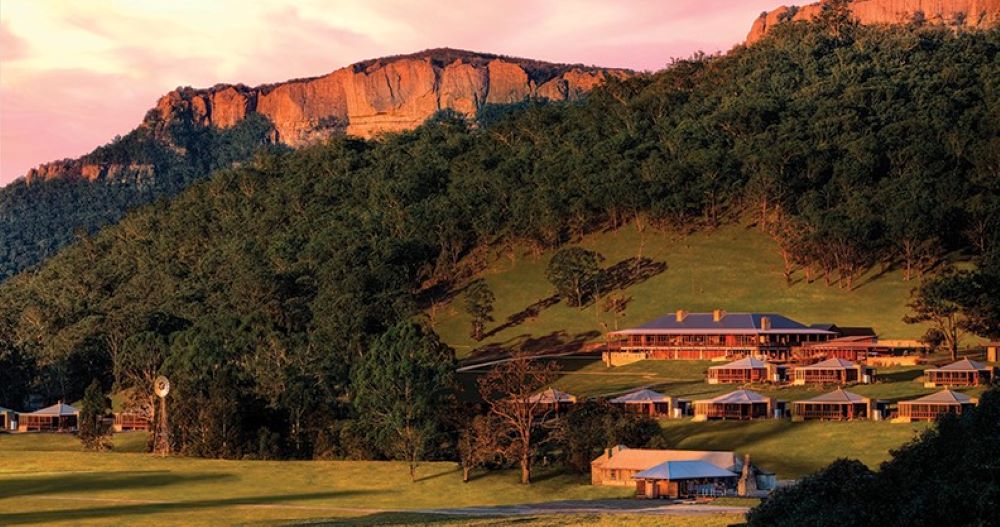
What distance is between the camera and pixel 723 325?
11519 centimetres

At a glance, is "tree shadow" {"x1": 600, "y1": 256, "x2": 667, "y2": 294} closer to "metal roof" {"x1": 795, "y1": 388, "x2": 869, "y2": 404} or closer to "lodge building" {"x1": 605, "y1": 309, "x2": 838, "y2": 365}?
"lodge building" {"x1": 605, "y1": 309, "x2": 838, "y2": 365}

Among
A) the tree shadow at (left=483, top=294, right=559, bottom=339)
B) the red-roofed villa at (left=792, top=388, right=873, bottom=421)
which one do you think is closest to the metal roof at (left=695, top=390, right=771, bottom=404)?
the red-roofed villa at (left=792, top=388, right=873, bottom=421)

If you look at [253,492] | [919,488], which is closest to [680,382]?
[253,492]

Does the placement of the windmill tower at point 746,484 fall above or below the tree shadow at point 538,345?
below

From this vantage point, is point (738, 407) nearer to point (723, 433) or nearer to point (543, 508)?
point (723, 433)

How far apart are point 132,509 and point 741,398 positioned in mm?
39869

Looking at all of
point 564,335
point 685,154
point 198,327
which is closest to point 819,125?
point 685,154

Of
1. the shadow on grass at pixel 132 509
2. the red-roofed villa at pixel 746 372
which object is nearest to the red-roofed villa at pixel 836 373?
the red-roofed villa at pixel 746 372

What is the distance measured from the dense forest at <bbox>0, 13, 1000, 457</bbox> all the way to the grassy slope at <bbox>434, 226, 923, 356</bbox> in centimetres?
276

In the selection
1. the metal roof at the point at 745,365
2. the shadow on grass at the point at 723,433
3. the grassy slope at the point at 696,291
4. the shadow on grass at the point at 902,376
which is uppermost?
the grassy slope at the point at 696,291

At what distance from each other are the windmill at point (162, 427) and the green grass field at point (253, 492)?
322cm

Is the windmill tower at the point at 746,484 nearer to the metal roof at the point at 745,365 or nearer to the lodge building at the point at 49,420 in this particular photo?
the metal roof at the point at 745,365

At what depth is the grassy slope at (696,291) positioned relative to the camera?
407ft

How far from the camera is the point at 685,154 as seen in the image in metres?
155
